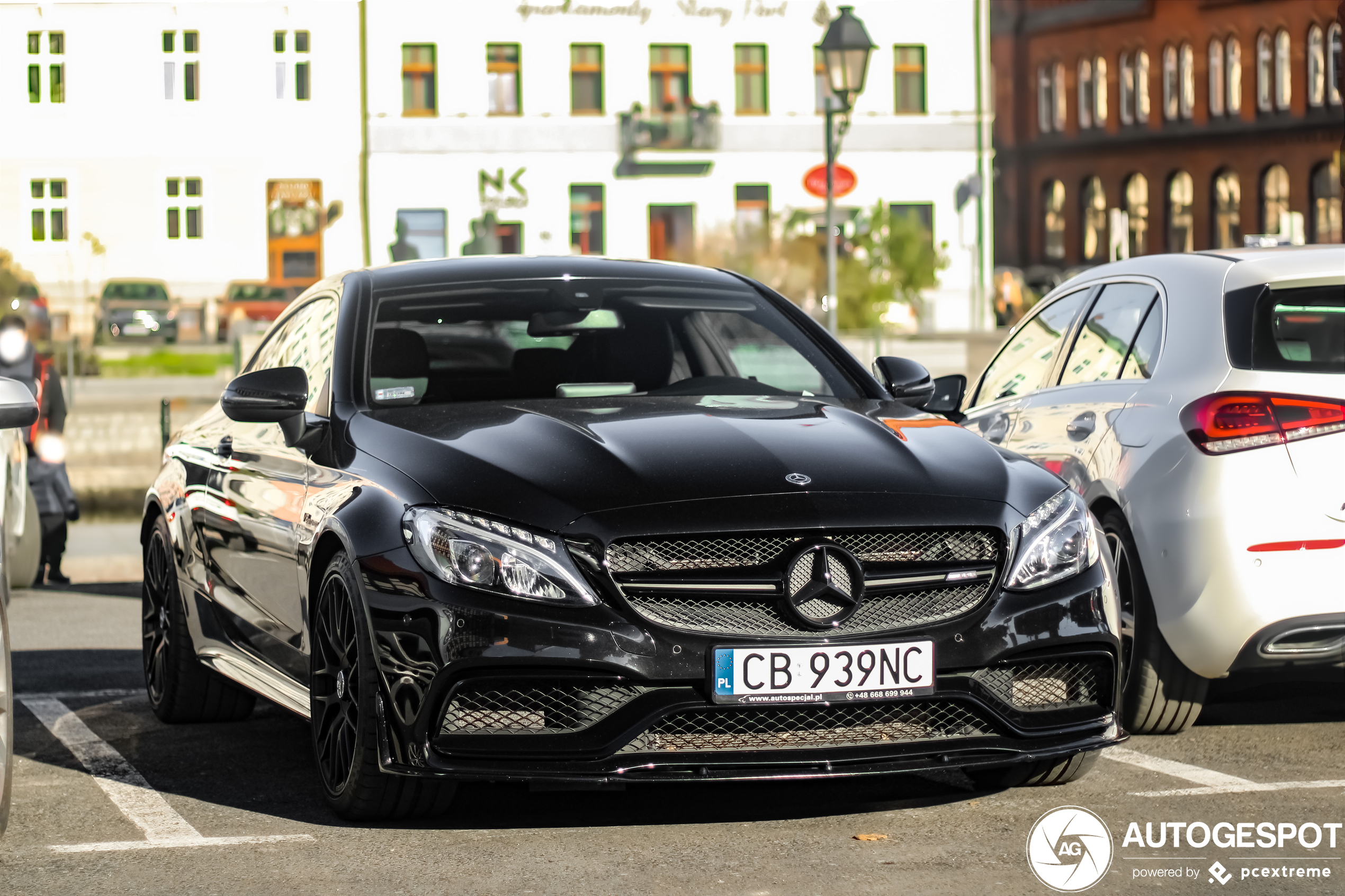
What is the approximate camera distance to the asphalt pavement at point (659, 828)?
4.84 meters

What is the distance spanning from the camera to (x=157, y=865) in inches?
200

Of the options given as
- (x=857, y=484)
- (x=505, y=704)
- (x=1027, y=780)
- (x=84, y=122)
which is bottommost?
(x=1027, y=780)

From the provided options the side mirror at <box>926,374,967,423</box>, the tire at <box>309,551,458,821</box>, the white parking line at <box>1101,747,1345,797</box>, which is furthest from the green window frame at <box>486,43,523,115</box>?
the tire at <box>309,551,458,821</box>

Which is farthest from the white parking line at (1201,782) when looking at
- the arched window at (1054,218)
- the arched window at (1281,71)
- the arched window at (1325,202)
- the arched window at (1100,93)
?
the arched window at (1054,218)

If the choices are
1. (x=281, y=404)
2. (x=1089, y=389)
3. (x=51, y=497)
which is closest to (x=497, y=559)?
(x=281, y=404)

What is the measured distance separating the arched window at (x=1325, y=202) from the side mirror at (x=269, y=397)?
54.5 m

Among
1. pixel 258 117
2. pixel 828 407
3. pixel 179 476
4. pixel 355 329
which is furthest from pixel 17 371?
pixel 258 117

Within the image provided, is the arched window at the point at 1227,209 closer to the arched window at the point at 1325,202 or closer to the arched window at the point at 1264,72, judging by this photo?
the arched window at the point at 1264,72

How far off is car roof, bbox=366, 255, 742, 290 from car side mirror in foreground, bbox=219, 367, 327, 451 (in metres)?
Answer: 0.58

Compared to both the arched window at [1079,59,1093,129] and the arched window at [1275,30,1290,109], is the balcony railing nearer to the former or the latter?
the arched window at [1275,30,1290,109]

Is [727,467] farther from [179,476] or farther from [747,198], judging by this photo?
[747,198]

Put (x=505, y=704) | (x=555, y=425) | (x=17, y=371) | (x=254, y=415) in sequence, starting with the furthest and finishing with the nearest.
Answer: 1. (x=17, y=371)
2. (x=254, y=415)
3. (x=555, y=425)
4. (x=505, y=704)

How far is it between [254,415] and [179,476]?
4.51ft

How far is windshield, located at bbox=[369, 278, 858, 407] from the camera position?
246 inches
